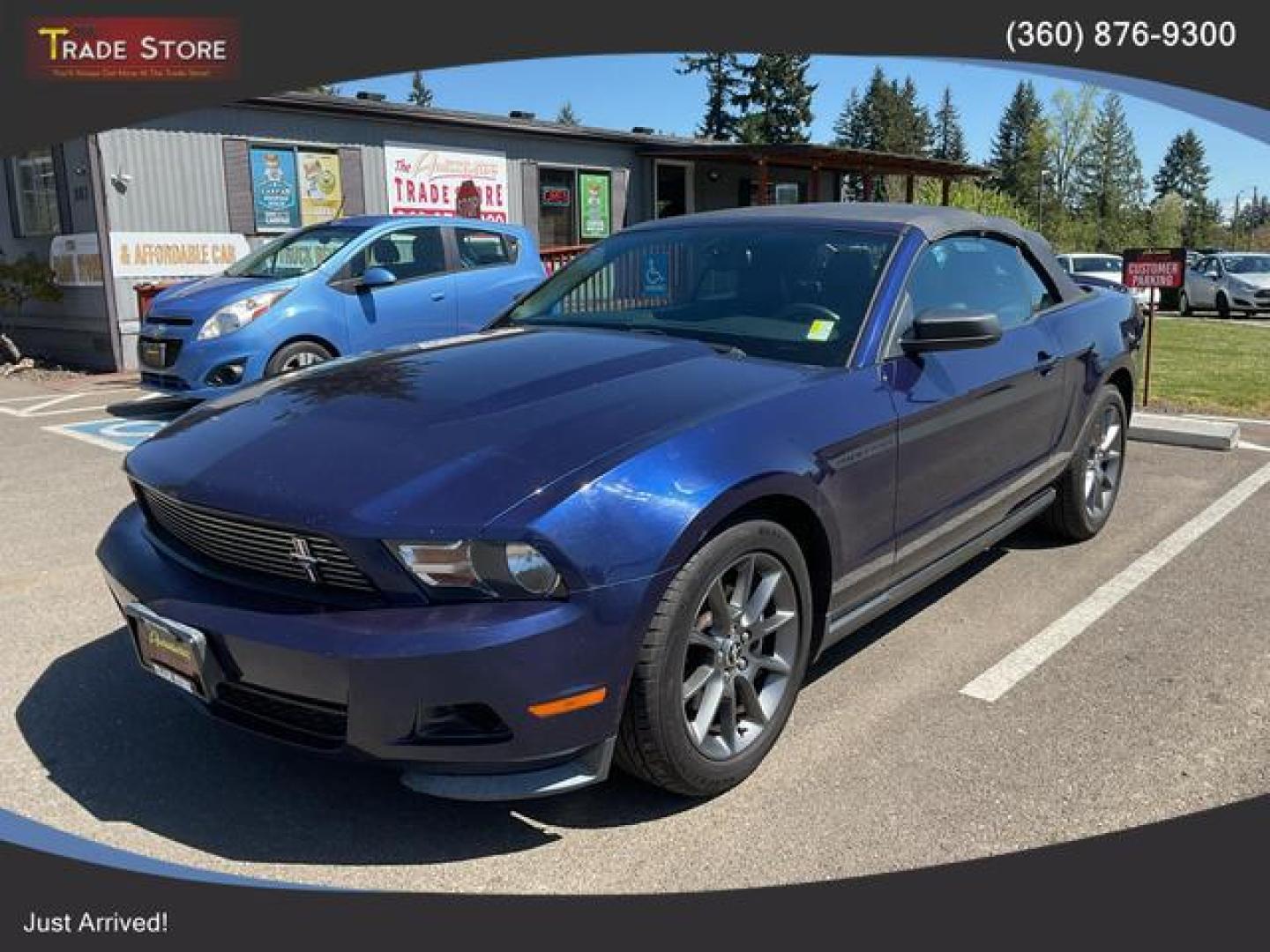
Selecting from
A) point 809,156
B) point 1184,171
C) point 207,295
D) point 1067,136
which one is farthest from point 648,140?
point 1184,171

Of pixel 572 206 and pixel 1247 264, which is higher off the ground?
pixel 572 206

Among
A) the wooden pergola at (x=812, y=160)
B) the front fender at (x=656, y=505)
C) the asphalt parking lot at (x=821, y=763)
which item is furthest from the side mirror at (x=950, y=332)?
the wooden pergola at (x=812, y=160)

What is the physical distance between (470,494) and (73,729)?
183cm

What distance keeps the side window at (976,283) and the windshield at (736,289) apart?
189 mm

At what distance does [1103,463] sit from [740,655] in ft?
11.1

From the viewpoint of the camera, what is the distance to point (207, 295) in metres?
8.60

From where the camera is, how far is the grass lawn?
9617 mm

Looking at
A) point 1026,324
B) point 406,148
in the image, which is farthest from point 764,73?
point 1026,324

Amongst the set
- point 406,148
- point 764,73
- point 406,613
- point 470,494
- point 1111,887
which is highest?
point 764,73

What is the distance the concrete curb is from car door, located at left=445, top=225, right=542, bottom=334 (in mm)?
5410

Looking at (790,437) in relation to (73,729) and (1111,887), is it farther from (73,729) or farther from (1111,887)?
(73,729)

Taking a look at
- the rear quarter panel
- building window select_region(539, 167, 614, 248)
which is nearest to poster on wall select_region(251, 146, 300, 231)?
building window select_region(539, 167, 614, 248)

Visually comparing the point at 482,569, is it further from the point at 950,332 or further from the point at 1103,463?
the point at 1103,463

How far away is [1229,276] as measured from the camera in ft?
73.4
